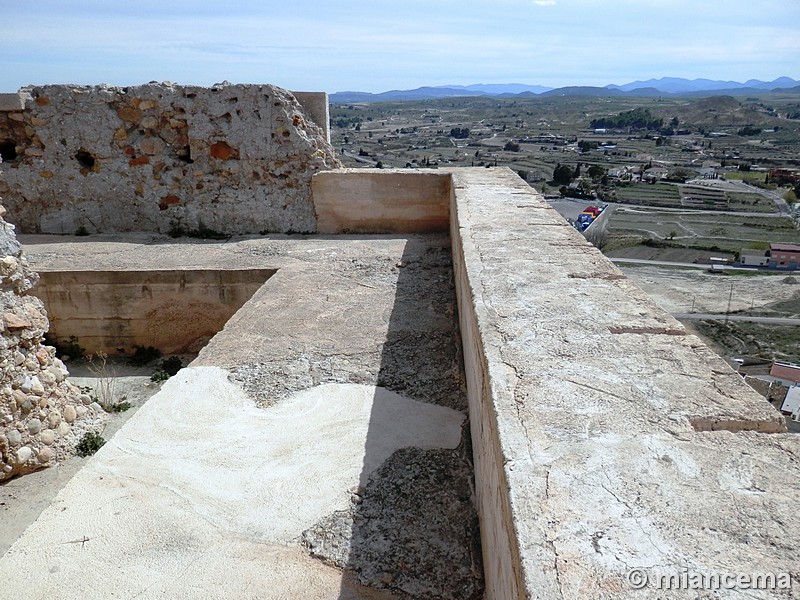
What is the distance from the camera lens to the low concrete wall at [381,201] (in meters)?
6.72

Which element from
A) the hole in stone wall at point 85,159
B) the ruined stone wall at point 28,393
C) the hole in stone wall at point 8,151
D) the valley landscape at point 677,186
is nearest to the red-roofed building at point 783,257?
the valley landscape at point 677,186

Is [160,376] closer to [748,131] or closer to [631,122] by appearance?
[748,131]

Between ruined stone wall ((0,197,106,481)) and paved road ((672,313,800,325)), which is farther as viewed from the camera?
paved road ((672,313,800,325))

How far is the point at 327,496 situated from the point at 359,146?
54203 millimetres

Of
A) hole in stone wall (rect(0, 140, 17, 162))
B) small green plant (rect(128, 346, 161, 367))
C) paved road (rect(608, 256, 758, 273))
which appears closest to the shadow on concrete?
small green plant (rect(128, 346, 161, 367))

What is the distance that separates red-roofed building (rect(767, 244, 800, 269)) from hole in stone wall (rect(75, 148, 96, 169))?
2776 centimetres

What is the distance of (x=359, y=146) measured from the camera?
2143 inches

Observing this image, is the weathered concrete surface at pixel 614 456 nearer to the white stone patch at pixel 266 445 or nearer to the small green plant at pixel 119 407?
the white stone patch at pixel 266 445

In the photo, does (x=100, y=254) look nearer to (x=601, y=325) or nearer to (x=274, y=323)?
(x=274, y=323)

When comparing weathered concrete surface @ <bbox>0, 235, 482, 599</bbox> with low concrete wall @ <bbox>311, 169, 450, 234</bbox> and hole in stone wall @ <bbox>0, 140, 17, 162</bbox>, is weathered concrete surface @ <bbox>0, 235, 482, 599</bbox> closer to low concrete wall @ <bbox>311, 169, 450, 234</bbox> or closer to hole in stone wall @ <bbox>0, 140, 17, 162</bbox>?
low concrete wall @ <bbox>311, 169, 450, 234</bbox>

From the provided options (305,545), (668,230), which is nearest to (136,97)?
(305,545)

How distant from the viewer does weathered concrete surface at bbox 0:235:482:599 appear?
2.05 meters

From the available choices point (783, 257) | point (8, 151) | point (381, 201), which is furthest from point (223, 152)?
point (783, 257)

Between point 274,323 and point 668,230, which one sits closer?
point 274,323
